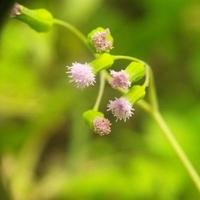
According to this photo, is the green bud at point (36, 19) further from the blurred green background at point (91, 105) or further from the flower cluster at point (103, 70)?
the blurred green background at point (91, 105)

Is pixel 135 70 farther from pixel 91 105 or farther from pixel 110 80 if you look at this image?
pixel 91 105

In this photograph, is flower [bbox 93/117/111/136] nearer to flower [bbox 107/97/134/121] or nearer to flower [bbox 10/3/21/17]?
flower [bbox 107/97/134/121]

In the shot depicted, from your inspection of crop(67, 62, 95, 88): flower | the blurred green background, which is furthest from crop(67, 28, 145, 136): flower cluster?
the blurred green background

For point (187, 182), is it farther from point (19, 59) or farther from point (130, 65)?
point (130, 65)

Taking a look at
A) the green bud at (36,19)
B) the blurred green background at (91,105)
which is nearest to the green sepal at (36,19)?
the green bud at (36,19)

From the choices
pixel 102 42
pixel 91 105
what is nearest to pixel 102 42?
pixel 102 42

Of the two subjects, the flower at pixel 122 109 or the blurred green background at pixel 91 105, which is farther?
the blurred green background at pixel 91 105
